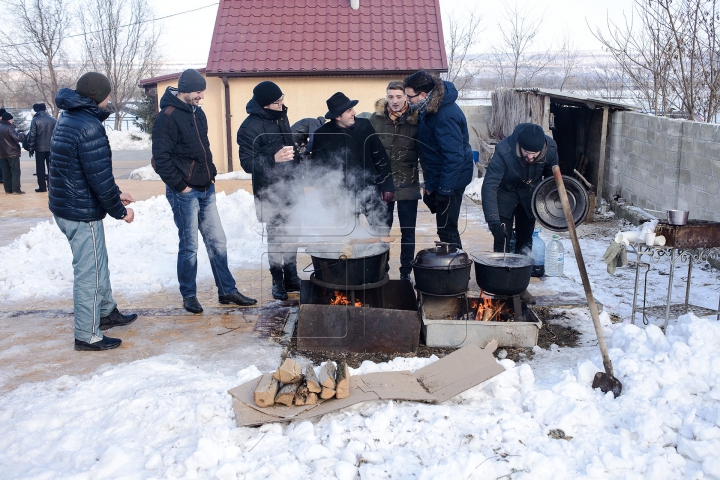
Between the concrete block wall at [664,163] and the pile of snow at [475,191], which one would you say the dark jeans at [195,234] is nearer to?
the concrete block wall at [664,163]

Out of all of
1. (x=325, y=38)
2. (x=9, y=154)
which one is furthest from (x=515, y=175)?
(x=9, y=154)

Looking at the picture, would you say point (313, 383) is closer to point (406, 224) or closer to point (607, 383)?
point (607, 383)

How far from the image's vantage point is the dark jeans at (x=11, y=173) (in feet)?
44.0

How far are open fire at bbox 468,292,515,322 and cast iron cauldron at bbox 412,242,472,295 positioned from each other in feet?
0.93

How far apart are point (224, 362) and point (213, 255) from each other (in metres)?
1.37

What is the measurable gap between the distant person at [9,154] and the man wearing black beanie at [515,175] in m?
11.4

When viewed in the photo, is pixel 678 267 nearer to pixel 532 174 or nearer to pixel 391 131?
pixel 532 174

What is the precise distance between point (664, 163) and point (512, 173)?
4319mm

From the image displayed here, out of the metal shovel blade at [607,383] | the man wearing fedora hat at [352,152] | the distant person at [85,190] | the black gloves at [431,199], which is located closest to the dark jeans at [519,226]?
the black gloves at [431,199]

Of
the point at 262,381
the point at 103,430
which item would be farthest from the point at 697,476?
the point at 103,430

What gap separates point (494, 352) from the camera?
5.00 meters

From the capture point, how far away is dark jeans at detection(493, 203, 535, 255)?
6219mm

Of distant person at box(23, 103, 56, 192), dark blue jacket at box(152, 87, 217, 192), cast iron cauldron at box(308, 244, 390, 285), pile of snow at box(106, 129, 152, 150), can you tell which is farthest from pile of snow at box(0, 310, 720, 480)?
pile of snow at box(106, 129, 152, 150)

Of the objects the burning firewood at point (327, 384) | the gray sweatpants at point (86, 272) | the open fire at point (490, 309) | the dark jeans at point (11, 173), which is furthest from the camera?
the dark jeans at point (11, 173)
